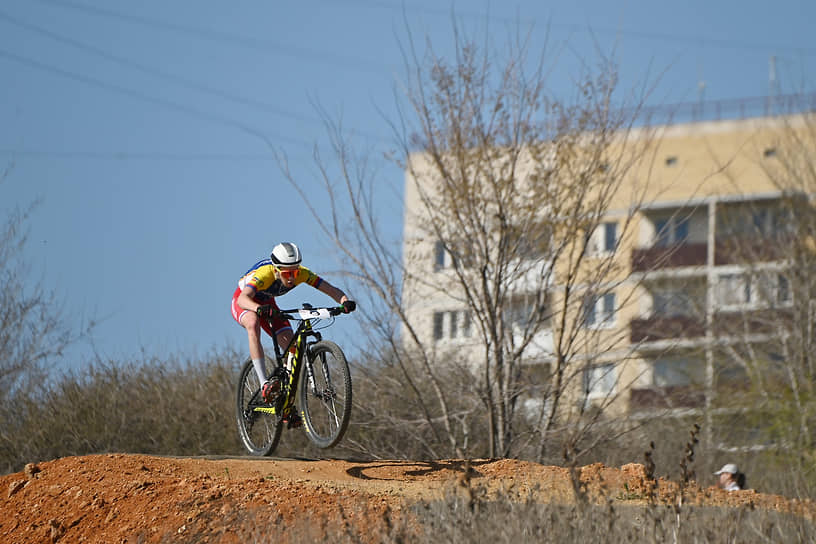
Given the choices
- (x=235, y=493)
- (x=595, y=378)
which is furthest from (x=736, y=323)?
(x=235, y=493)

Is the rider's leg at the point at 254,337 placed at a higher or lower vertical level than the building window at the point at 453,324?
lower

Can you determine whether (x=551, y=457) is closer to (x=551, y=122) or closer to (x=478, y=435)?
Answer: (x=478, y=435)

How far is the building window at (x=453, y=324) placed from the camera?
1662 centimetres

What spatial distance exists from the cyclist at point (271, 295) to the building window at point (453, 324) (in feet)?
18.4

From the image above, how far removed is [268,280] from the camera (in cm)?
1007

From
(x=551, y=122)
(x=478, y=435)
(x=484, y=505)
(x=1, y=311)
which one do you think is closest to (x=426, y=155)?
(x=551, y=122)

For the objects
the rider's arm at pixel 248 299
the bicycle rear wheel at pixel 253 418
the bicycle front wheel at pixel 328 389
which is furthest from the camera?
the bicycle rear wheel at pixel 253 418

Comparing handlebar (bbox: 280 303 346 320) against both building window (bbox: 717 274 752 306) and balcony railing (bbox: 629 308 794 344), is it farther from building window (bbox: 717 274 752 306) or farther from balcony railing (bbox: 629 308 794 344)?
building window (bbox: 717 274 752 306)

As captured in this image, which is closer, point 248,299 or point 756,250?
point 248,299

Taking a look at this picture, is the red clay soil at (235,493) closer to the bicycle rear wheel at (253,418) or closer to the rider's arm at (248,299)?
the bicycle rear wheel at (253,418)

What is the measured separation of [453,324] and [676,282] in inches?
624

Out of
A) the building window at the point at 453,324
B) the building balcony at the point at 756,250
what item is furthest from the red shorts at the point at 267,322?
the building balcony at the point at 756,250

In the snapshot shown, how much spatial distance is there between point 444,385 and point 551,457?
97.4 inches

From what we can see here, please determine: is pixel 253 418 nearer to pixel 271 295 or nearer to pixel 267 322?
pixel 267 322
